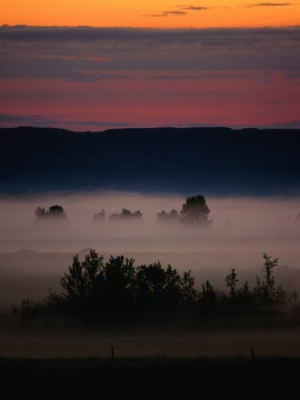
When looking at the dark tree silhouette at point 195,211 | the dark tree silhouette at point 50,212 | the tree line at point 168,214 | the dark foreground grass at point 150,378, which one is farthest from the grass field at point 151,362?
the dark tree silhouette at point 50,212

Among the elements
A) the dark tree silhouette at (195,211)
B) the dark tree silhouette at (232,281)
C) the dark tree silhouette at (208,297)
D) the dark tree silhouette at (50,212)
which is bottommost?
the dark tree silhouette at (208,297)

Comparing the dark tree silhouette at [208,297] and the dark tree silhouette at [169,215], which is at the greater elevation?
the dark tree silhouette at [169,215]

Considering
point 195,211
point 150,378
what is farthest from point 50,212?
point 150,378

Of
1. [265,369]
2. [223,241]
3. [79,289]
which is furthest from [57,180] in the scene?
[265,369]

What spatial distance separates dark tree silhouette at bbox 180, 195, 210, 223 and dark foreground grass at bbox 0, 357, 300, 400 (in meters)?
44.9

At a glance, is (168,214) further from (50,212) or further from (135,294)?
(135,294)

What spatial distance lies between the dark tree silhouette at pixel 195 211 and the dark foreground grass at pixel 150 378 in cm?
4487

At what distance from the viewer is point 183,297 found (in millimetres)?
70688

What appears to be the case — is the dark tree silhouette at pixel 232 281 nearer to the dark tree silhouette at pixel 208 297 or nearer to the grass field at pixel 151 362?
the dark tree silhouette at pixel 208 297

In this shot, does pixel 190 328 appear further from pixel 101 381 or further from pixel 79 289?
pixel 101 381

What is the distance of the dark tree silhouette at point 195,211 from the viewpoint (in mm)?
96938

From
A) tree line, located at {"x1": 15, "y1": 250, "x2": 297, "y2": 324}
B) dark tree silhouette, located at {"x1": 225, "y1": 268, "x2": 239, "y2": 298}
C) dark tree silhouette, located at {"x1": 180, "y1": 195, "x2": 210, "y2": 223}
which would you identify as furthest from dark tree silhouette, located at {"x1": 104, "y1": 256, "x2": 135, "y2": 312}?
dark tree silhouette, located at {"x1": 180, "y1": 195, "x2": 210, "y2": 223}

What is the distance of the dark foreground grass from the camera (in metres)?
42.8

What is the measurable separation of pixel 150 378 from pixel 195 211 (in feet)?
170
